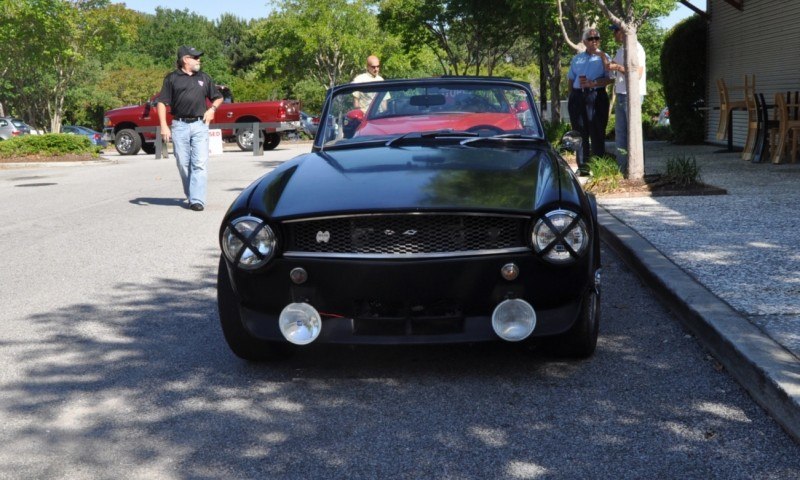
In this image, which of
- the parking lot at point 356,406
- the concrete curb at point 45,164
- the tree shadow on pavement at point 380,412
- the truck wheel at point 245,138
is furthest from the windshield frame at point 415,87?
the truck wheel at point 245,138

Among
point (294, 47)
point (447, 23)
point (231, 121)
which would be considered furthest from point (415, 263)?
point (294, 47)

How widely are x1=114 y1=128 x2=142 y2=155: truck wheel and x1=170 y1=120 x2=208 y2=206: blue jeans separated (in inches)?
779

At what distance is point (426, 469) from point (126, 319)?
10.1ft

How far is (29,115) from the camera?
5756 cm

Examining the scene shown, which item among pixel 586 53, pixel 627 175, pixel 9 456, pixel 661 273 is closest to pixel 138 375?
pixel 9 456

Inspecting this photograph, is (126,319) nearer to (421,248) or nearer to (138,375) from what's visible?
(138,375)

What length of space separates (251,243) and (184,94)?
25.5 feet

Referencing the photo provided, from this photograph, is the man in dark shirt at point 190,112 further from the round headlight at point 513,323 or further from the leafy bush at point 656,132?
the leafy bush at point 656,132

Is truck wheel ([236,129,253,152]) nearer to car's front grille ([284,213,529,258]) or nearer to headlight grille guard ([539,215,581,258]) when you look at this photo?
car's front grille ([284,213,529,258])

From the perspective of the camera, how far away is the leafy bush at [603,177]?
11234 mm

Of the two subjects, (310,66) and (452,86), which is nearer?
(452,86)

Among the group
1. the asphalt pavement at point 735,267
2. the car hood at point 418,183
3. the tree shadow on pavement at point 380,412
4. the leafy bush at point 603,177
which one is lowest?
the tree shadow on pavement at point 380,412

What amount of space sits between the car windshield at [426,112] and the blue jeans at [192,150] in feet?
18.5

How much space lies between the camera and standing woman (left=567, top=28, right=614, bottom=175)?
42.7ft
